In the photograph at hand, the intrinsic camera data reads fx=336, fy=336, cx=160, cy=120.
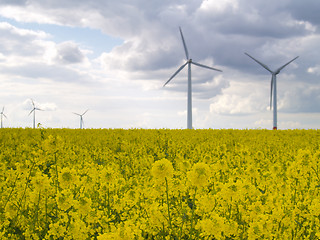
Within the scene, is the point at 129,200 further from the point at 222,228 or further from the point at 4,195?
the point at 4,195

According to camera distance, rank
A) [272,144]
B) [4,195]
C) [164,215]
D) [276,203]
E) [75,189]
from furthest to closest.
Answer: [272,144] → [75,189] → [4,195] → [276,203] → [164,215]

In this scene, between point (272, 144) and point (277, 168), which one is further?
point (272, 144)

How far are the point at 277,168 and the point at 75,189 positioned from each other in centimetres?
409

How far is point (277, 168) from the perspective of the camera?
6.47 m

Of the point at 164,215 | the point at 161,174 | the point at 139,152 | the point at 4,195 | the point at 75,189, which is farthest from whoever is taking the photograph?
the point at 139,152

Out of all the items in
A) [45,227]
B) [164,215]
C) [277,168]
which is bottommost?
[45,227]

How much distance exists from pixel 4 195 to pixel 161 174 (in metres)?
4.11

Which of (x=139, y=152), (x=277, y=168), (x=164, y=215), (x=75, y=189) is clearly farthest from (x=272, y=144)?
(x=164, y=215)

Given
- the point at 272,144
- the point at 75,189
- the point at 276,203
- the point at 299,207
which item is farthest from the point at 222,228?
the point at 272,144

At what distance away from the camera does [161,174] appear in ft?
12.2

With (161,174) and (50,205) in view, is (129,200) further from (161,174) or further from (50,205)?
(161,174)

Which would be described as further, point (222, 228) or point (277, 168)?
point (277, 168)

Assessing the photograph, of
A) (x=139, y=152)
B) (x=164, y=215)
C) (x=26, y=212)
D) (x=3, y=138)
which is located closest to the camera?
(x=164, y=215)

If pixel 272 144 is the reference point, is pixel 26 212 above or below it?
below
